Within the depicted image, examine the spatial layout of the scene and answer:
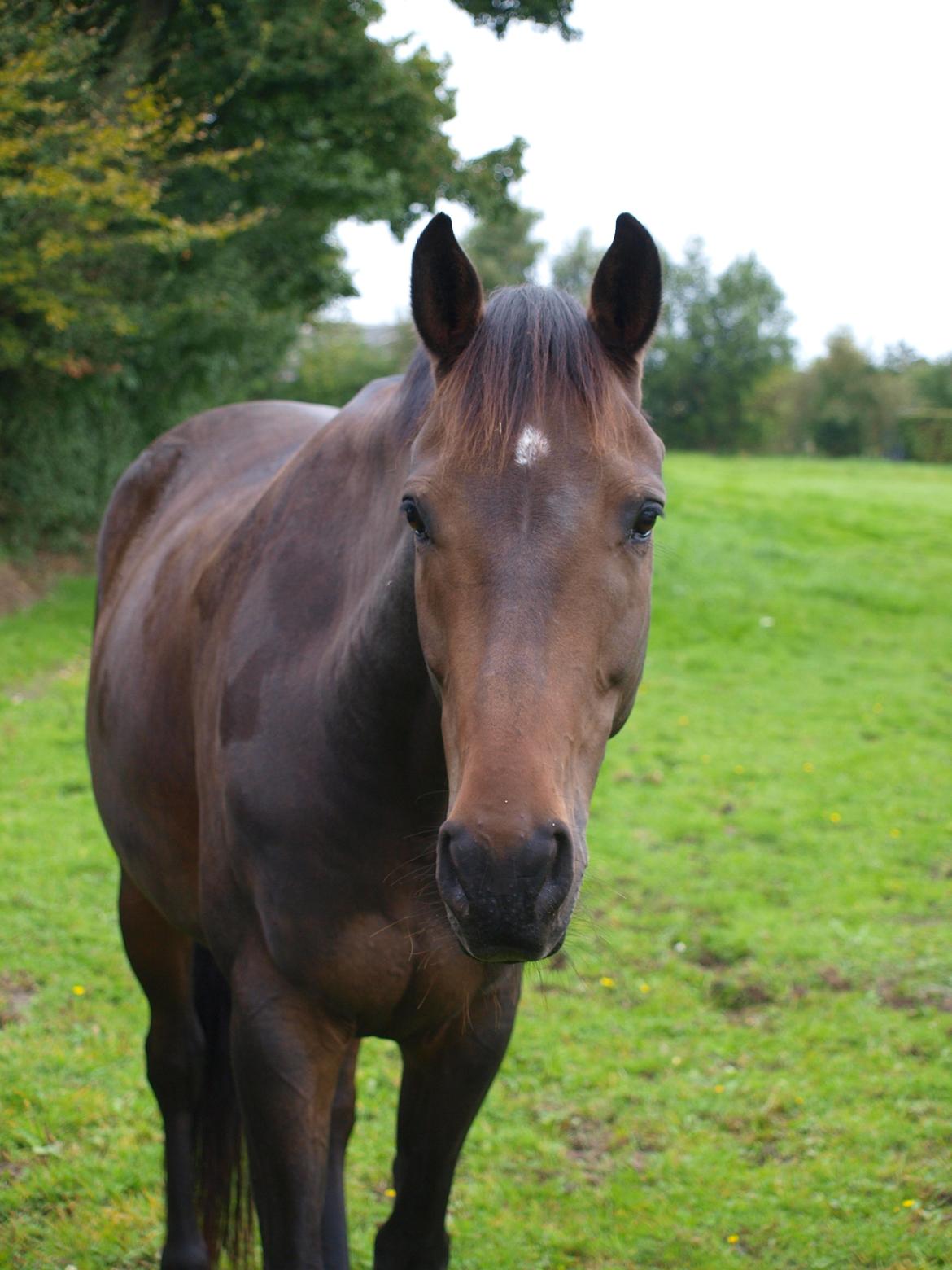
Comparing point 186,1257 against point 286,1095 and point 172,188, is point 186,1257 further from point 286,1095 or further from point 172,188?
point 172,188

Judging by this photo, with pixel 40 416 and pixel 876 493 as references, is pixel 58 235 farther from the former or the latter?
pixel 876 493

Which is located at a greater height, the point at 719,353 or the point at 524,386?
the point at 719,353

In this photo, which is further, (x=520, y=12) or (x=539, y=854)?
(x=520, y=12)

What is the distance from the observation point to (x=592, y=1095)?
4285 millimetres

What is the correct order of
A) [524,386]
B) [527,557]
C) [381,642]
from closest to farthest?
[527,557] → [524,386] → [381,642]

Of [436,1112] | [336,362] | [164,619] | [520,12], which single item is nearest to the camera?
[436,1112]

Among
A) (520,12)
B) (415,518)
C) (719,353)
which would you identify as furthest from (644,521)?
(719,353)

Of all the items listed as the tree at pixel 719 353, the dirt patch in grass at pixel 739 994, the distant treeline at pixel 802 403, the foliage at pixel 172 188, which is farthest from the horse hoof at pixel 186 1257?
the tree at pixel 719 353

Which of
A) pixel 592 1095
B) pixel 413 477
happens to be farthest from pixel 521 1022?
pixel 413 477

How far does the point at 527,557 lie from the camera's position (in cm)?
167

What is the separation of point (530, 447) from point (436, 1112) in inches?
59.7

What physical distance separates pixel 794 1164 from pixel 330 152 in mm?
12491

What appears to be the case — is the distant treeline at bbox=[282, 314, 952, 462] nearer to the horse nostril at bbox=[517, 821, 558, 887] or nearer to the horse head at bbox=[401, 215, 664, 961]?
the horse head at bbox=[401, 215, 664, 961]

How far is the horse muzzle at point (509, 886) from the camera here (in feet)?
4.83
